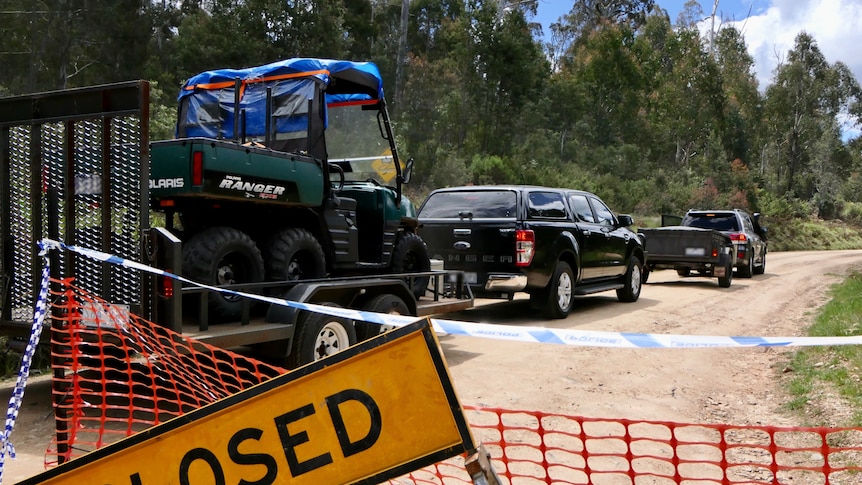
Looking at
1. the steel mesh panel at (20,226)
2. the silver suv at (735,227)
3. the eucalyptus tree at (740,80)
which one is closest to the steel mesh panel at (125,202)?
the steel mesh panel at (20,226)

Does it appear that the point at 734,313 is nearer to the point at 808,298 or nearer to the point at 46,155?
the point at 808,298

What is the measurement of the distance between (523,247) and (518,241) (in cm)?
10

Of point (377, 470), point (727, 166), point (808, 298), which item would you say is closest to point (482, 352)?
point (377, 470)

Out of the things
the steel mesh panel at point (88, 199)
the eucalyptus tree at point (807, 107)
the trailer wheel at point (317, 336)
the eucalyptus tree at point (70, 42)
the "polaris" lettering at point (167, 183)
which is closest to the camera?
the steel mesh panel at point (88, 199)

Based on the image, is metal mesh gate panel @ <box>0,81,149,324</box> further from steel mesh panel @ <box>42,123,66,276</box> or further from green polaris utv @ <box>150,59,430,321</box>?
green polaris utv @ <box>150,59,430,321</box>

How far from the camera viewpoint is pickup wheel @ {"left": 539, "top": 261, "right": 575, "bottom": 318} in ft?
34.3

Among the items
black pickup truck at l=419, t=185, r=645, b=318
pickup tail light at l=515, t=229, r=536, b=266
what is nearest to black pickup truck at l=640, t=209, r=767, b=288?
black pickup truck at l=419, t=185, r=645, b=318

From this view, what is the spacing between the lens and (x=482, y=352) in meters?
8.35

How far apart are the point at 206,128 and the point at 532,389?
3917mm

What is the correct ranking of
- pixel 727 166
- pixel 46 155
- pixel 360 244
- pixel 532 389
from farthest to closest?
pixel 727 166
pixel 360 244
pixel 532 389
pixel 46 155

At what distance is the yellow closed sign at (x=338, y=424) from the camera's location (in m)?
2.45

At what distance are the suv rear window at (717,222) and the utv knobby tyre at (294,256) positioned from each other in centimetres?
1396

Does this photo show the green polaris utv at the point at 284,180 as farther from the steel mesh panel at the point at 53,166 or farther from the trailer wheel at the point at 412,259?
the steel mesh panel at the point at 53,166

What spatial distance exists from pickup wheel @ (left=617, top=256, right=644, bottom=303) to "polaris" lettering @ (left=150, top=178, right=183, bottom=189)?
919 cm
